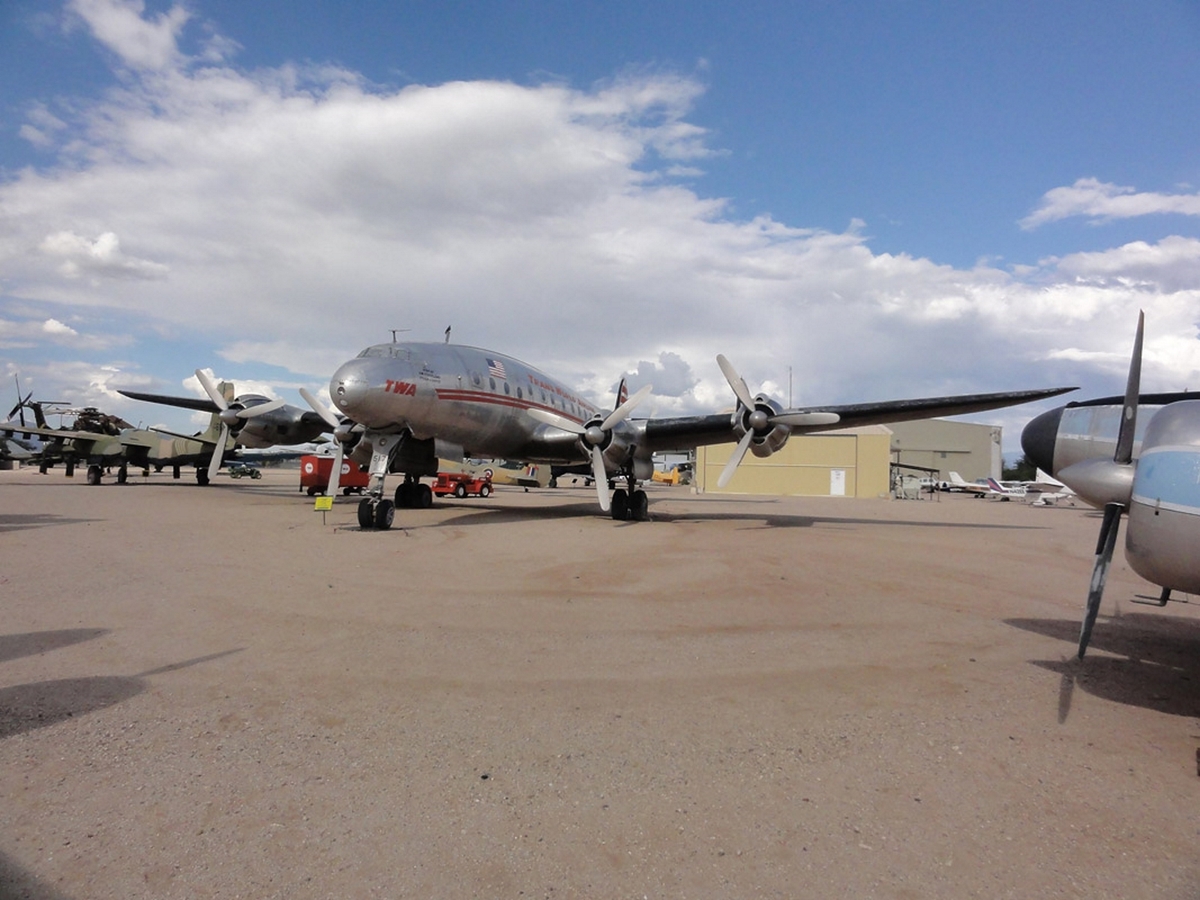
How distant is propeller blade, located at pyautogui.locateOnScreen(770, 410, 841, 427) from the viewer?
55.0 feet

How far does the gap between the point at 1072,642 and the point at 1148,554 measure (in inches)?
99.8

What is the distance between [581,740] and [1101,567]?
4.25m

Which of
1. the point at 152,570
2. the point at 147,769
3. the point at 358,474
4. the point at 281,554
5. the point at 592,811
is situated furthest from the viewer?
the point at 358,474

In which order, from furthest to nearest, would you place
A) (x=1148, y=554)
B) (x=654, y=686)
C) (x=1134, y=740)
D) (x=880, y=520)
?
1. (x=880, y=520)
2. (x=654, y=686)
3. (x=1148, y=554)
4. (x=1134, y=740)

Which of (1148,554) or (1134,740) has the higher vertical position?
(1148,554)

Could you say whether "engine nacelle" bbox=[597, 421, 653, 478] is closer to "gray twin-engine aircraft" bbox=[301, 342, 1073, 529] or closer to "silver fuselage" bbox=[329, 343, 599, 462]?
"gray twin-engine aircraft" bbox=[301, 342, 1073, 529]

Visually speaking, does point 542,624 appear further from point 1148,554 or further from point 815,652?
point 1148,554

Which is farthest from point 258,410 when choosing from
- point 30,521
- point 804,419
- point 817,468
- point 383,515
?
point 817,468

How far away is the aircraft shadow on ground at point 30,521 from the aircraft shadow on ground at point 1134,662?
17.2 meters

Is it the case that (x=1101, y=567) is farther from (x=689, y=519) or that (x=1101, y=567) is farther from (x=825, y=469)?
(x=825, y=469)

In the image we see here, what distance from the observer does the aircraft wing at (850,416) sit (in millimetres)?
15172

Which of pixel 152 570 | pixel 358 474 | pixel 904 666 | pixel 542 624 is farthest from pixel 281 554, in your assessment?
pixel 358 474

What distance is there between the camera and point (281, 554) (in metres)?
11.3

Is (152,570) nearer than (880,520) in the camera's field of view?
Yes
